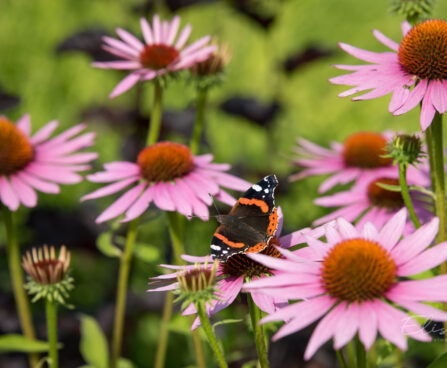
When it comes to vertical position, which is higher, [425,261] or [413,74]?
[413,74]

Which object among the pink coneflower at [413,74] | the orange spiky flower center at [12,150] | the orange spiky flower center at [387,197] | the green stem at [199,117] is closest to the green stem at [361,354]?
the pink coneflower at [413,74]

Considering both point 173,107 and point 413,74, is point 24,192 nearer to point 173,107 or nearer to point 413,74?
point 413,74

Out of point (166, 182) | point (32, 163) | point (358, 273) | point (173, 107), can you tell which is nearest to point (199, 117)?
point (166, 182)

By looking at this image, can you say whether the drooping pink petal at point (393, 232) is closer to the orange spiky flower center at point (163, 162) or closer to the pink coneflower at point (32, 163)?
the orange spiky flower center at point (163, 162)

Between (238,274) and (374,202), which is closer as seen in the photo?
(238,274)

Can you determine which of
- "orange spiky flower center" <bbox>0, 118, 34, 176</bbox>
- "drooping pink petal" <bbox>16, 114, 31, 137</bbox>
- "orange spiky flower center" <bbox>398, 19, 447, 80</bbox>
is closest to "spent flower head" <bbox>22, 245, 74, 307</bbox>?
"orange spiky flower center" <bbox>0, 118, 34, 176</bbox>
